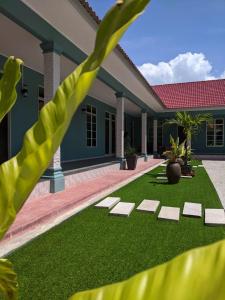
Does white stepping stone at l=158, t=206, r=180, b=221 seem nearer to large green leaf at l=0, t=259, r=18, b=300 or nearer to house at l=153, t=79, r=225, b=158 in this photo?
large green leaf at l=0, t=259, r=18, b=300

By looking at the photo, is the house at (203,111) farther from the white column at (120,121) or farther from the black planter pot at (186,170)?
the black planter pot at (186,170)

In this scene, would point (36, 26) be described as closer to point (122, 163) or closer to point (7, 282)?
point (7, 282)

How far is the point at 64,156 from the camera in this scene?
13156mm

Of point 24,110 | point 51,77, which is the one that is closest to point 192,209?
point 51,77

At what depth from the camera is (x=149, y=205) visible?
6621mm

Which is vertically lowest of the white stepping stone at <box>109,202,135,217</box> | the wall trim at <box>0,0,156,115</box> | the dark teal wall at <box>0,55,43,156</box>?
the white stepping stone at <box>109,202,135,217</box>

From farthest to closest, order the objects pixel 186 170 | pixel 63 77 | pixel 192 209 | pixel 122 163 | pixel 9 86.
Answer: pixel 122 163 → pixel 186 170 → pixel 63 77 → pixel 192 209 → pixel 9 86

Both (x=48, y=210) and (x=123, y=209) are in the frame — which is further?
(x=123, y=209)

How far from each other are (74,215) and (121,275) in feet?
8.53

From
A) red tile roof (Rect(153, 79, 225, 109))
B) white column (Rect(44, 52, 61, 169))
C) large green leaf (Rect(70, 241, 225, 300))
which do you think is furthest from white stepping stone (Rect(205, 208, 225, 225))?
red tile roof (Rect(153, 79, 225, 109))

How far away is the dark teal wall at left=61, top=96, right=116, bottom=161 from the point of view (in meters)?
13.5

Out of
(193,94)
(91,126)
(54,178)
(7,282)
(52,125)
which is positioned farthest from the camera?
(193,94)

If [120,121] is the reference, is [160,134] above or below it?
below

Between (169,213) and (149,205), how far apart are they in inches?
28.9
